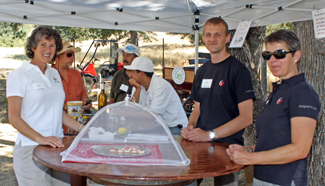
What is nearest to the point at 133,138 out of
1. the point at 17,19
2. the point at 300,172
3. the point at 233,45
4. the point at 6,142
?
the point at 300,172

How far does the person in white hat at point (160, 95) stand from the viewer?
10.7 feet

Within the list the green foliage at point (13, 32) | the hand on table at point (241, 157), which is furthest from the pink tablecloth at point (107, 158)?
the green foliage at point (13, 32)

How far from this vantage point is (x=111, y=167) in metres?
1.70

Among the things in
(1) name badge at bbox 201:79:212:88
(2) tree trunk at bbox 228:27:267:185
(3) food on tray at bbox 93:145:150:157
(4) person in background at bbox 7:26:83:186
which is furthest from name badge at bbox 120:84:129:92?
(3) food on tray at bbox 93:145:150:157

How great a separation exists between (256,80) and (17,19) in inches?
139

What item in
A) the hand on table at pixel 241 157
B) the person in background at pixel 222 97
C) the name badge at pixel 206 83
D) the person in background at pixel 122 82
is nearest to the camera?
the hand on table at pixel 241 157

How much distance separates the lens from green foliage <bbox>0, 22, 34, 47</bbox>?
19602 mm

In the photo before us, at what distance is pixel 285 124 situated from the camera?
1.68 meters

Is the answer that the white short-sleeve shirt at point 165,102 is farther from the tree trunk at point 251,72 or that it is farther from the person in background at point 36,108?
the tree trunk at point 251,72

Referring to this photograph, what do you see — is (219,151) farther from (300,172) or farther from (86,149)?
(86,149)

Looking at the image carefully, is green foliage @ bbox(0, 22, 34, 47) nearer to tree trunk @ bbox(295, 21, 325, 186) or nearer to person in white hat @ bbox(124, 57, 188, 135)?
person in white hat @ bbox(124, 57, 188, 135)

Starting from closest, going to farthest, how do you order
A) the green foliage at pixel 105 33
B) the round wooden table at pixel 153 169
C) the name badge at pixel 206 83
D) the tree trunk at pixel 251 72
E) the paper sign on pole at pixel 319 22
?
the round wooden table at pixel 153 169 → the name badge at pixel 206 83 → the paper sign on pole at pixel 319 22 → the tree trunk at pixel 251 72 → the green foliage at pixel 105 33

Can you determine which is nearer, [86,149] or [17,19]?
[86,149]

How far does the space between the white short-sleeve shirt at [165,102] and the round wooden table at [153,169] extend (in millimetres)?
1160
